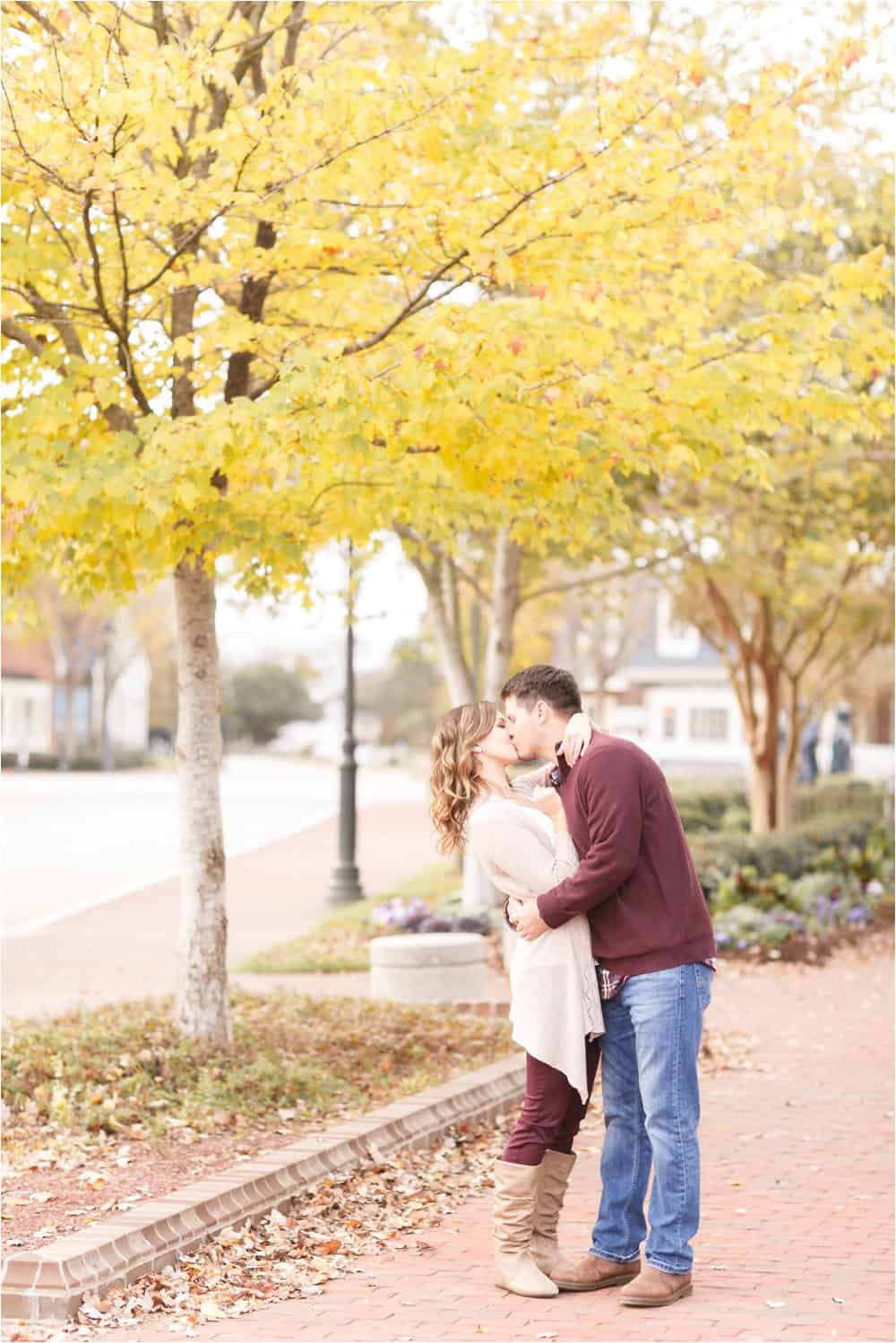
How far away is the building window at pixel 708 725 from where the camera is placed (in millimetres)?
60062

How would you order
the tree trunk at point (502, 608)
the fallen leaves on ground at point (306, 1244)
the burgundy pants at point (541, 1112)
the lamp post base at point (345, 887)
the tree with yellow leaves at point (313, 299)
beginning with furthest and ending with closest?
Result: the lamp post base at point (345, 887)
the tree trunk at point (502, 608)
the tree with yellow leaves at point (313, 299)
the burgundy pants at point (541, 1112)
the fallen leaves on ground at point (306, 1244)

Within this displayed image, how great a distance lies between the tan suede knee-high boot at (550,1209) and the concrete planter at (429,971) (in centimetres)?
555

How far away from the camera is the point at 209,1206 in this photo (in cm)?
617

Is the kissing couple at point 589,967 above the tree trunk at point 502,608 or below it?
below

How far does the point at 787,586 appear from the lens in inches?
790

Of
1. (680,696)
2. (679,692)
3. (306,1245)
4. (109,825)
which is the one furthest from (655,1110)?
(679,692)

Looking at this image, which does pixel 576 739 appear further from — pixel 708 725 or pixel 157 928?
pixel 708 725

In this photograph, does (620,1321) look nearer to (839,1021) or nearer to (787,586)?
(839,1021)

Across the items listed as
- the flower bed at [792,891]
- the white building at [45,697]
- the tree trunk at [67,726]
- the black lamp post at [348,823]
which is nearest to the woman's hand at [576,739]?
the flower bed at [792,891]

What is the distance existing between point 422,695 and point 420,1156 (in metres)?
90.5

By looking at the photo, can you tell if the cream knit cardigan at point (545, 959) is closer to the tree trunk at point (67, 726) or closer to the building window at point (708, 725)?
the building window at point (708, 725)

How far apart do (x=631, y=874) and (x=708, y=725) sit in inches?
2184

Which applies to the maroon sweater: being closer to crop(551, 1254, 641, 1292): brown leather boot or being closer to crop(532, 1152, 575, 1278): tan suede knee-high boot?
crop(532, 1152, 575, 1278): tan suede knee-high boot

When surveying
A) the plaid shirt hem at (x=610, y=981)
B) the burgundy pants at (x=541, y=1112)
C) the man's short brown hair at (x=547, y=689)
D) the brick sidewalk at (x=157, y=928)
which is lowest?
the brick sidewalk at (x=157, y=928)
